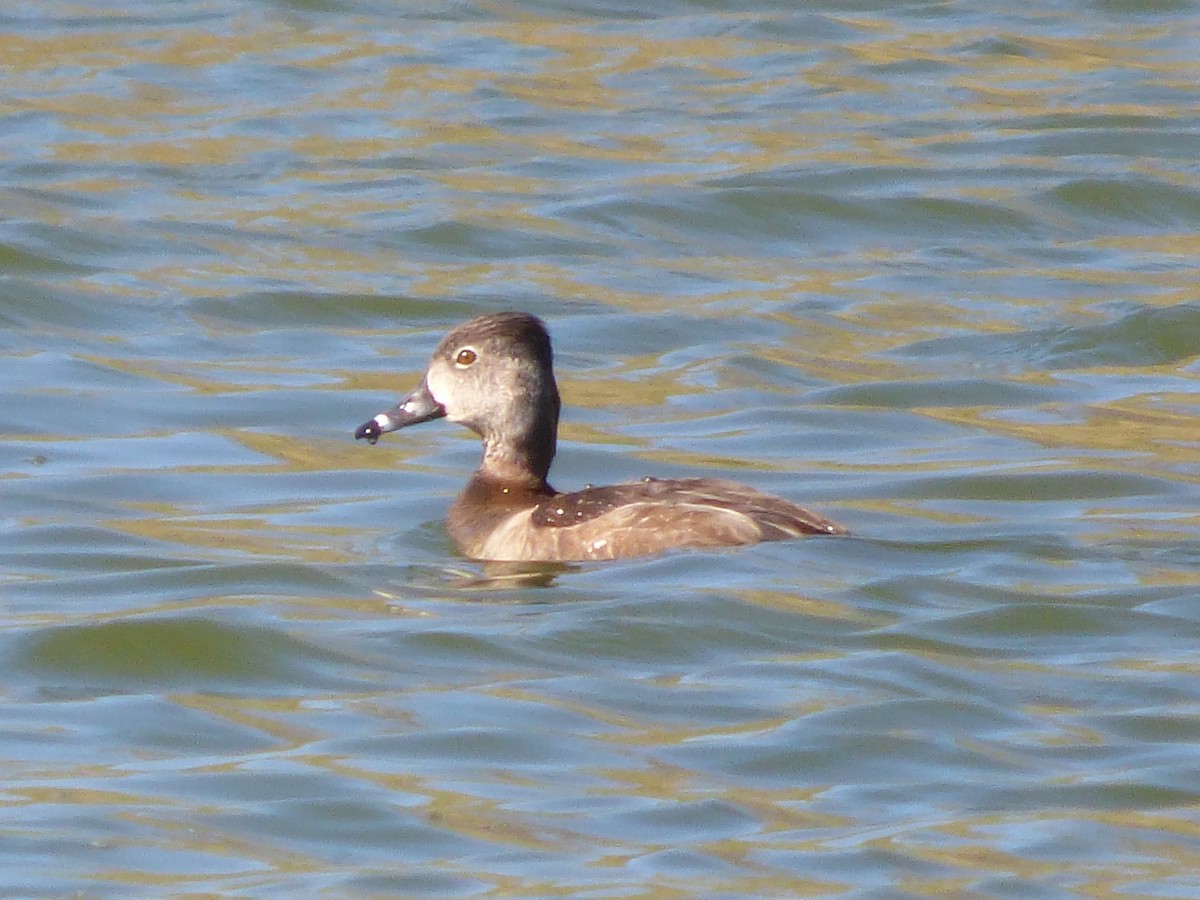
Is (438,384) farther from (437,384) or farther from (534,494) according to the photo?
(534,494)

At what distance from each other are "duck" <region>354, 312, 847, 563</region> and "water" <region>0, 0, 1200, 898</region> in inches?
5.3

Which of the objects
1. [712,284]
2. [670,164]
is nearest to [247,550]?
[712,284]

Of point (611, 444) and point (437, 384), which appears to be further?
point (611, 444)

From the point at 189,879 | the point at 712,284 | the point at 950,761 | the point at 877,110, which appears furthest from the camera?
the point at 877,110

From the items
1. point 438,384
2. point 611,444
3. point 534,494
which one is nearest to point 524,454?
point 534,494

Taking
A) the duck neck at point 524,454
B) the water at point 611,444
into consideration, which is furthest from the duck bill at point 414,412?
the water at point 611,444

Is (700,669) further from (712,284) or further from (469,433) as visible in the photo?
(712,284)

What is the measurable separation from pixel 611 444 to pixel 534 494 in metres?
1.62

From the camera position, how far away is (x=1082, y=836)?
6.45 meters

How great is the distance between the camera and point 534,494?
10.1 m

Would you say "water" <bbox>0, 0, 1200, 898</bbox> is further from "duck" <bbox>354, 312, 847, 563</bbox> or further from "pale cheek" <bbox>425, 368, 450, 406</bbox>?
"pale cheek" <bbox>425, 368, 450, 406</bbox>

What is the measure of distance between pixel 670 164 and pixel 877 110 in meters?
2.09

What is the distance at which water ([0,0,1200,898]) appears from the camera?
6676mm

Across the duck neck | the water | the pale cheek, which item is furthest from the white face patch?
the water
